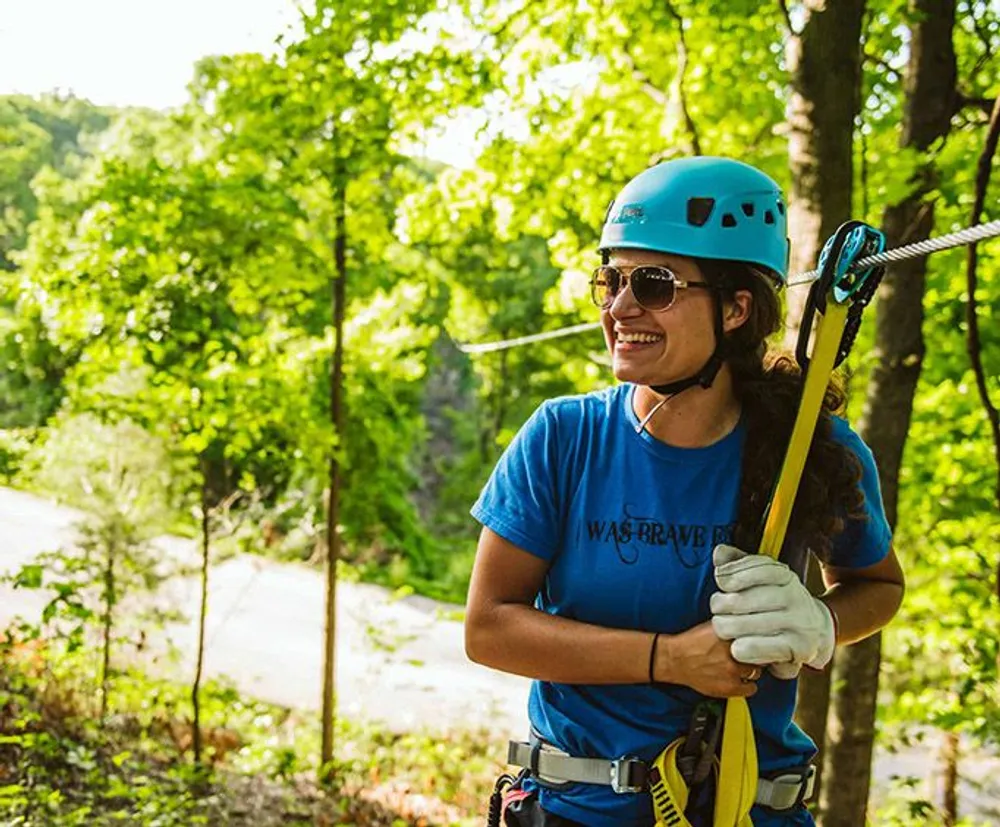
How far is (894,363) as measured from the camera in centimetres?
493

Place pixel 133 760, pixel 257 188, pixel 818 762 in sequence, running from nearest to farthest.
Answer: pixel 818 762 → pixel 257 188 → pixel 133 760

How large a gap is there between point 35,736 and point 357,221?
13.1ft

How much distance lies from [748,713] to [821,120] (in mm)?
2298

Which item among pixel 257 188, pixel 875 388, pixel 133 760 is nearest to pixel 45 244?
pixel 257 188

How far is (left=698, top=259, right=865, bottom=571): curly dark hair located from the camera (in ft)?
5.47

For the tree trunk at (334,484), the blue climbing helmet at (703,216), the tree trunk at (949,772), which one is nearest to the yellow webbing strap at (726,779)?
the blue climbing helmet at (703,216)

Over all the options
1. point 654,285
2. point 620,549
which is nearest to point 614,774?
point 620,549

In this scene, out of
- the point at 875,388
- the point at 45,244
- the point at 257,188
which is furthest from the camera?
the point at 45,244

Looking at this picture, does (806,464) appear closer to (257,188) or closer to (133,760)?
(257,188)

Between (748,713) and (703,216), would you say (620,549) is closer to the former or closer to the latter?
(748,713)

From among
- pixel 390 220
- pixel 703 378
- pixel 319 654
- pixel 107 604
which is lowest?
pixel 319 654

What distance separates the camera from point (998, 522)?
21.1ft

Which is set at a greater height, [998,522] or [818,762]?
[998,522]

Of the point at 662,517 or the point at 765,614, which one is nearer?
the point at 765,614
